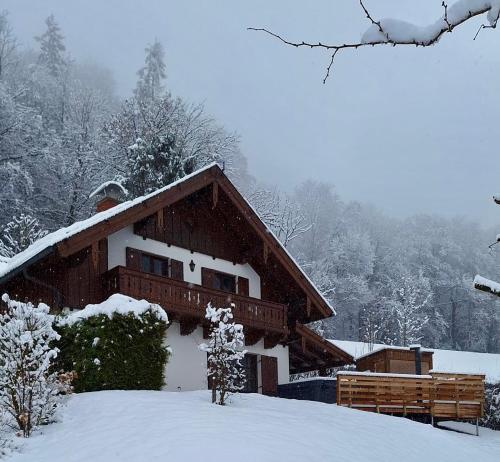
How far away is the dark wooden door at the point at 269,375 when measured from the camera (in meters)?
22.8

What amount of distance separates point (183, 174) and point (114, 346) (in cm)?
2339

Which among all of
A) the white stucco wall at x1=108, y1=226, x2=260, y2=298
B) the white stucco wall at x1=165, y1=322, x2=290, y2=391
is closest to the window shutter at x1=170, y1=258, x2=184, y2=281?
the white stucco wall at x1=108, y1=226, x2=260, y2=298

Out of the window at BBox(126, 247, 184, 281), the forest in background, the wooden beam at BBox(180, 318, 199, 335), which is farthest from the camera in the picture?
the forest in background

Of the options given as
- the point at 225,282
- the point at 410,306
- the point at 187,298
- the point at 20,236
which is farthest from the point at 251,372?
the point at 410,306

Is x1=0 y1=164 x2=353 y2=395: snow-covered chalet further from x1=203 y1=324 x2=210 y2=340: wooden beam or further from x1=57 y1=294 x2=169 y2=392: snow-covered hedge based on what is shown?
x1=57 y1=294 x2=169 y2=392: snow-covered hedge

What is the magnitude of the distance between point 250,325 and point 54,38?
178 ft

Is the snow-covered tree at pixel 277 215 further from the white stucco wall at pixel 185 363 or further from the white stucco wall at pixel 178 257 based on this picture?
the white stucco wall at pixel 185 363

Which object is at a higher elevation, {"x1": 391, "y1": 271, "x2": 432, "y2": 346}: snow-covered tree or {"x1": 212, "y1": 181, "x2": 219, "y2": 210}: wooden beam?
{"x1": 212, "y1": 181, "x2": 219, "y2": 210}: wooden beam

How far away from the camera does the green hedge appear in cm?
1409

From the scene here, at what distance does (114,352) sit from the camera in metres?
14.2

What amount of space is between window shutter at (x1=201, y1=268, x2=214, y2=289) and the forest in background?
11.0 meters

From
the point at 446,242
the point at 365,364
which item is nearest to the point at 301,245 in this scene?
the point at 446,242

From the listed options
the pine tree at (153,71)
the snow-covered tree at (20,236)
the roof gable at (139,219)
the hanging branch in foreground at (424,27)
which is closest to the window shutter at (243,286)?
the roof gable at (139,219)

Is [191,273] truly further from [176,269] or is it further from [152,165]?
[152,165]
